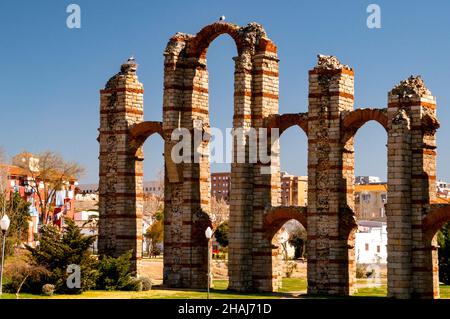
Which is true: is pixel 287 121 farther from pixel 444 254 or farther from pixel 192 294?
pixel 444 254

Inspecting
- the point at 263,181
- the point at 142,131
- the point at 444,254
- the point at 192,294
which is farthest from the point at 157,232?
the point at 192,294

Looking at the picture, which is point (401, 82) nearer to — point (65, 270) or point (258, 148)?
A: point (258, 148)

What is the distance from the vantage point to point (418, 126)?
1272 inches

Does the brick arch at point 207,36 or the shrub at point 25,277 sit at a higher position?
the brick arch at point 207,36

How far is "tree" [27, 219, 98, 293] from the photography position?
108 feet

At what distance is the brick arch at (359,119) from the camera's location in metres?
34.1

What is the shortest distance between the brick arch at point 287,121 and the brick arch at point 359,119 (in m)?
2.00

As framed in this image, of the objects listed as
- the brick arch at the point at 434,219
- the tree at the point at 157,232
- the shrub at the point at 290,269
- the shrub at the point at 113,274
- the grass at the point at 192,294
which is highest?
the brick arch at the point at 434,219

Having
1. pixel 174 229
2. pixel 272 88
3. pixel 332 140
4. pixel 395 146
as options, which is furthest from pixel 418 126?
pixel 174 229

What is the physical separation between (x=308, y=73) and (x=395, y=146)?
229 inches

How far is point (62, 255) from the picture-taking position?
109ft

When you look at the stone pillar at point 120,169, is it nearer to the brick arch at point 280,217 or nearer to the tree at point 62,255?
the tree at point 62,255

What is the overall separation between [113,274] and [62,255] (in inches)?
146

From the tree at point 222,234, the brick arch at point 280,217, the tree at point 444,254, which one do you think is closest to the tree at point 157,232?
the tree at point 222,234
